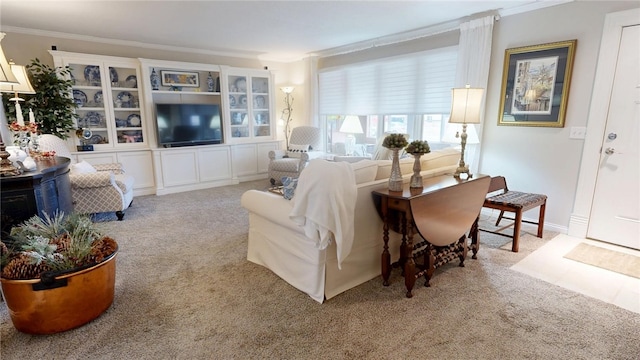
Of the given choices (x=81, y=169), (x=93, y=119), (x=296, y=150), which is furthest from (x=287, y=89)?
(x=81, y=169)

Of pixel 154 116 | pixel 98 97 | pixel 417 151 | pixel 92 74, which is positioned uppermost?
pixel 92 74

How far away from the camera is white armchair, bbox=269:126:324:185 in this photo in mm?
5106

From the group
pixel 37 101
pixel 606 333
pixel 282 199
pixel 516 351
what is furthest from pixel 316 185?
pixel 37 101

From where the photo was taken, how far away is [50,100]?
13.3ft

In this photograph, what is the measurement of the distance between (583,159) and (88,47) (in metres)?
6.20

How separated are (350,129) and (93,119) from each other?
12.7 ft

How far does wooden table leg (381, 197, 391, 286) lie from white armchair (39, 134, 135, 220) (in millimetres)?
3117

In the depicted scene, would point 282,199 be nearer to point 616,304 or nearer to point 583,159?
point 616,304

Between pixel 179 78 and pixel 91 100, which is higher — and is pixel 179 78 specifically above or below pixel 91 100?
above

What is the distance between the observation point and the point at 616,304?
2.10 metres

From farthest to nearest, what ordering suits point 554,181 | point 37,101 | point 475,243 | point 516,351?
point 37,101
point 554,181
point 475,243
point 516,351

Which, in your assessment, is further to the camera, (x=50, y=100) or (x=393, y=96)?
(x=393, y=96)

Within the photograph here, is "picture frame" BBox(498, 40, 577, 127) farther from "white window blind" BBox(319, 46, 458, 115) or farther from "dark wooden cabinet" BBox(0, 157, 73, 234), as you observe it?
"dark wooden cabinet" BBox(0, 157, 73, 234)

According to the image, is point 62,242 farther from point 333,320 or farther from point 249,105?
point 249,105
